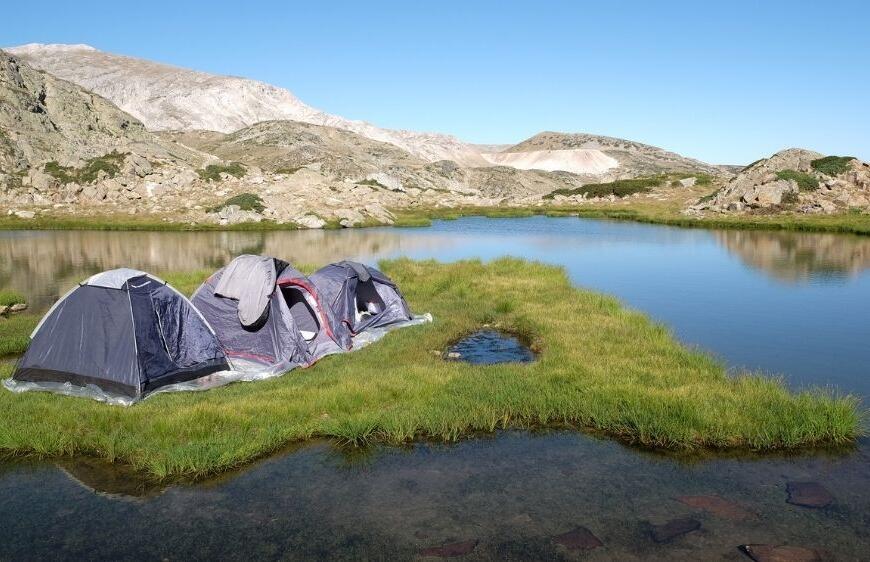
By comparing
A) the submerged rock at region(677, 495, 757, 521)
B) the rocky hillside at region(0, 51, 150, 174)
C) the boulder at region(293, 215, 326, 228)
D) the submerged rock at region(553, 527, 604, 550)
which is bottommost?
the submerged rock at region(553, 527, 604, 550)

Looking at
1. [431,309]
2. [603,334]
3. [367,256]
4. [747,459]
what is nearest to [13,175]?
[367,256]

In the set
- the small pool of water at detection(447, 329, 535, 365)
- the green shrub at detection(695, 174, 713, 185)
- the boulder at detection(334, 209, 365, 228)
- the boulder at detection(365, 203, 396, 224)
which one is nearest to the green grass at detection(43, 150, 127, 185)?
the boulder at detection(334, 209, 365, 228)

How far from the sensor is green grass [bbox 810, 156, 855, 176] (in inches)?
3082

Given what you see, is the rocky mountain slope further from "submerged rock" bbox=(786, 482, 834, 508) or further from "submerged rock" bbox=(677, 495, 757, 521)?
"submerged rock" bbox=(786, 482, 834, 508)

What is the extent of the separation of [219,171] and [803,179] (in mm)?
81922

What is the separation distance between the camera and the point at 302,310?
62.0 ft

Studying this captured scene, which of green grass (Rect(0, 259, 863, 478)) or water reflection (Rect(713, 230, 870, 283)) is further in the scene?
water reflection (Rect(713, 230, 870, 283))

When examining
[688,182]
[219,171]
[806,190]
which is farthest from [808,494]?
[688,182]

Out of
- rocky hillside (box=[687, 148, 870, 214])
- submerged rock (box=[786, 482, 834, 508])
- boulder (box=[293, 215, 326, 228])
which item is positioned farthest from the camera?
boulder (box=[293, 215, 326, 228])

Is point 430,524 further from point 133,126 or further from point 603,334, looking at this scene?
point 133,126

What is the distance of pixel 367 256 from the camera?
4591 cm

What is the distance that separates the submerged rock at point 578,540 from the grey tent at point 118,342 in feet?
33.2

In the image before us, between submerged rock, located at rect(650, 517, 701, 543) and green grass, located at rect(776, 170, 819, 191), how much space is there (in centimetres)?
8194

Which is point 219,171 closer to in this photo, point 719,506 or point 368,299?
point 368,299
